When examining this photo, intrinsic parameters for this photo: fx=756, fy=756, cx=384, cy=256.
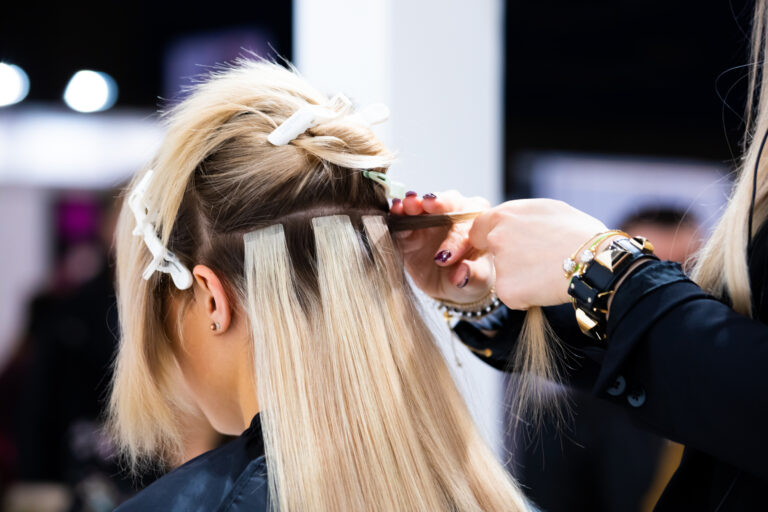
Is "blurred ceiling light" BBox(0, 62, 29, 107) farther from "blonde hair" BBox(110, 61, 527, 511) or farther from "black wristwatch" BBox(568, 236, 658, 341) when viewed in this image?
"black wristwatch" BBox(568, 236, 658, 341)

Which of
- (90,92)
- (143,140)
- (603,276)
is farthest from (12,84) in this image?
(603,276)

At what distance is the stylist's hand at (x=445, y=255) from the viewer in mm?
1043

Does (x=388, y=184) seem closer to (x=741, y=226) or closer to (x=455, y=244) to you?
(x=455, y=244)

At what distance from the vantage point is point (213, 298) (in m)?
0.96

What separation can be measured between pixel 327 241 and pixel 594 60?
2459 millimetres

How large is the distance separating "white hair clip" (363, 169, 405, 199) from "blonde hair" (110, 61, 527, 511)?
0.01 m

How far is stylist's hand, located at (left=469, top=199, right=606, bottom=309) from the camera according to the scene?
84 centimetres

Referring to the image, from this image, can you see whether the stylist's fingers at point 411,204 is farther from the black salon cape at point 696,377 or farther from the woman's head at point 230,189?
the black salon cape at point 696,377

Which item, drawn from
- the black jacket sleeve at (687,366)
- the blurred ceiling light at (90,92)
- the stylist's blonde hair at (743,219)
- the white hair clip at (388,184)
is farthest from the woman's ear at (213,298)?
the blurred ceiling light at (90,92)

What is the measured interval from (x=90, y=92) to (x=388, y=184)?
7.32 feet

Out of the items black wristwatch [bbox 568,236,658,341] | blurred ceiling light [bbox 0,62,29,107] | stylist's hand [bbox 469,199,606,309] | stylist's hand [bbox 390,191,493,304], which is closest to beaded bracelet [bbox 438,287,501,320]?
stylist's hand [bbox 390,191,493,304]

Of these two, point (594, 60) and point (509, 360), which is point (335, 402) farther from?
point (594, 60)

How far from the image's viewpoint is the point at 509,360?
1.15 m

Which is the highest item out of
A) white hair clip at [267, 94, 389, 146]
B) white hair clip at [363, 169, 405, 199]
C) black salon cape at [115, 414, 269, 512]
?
white hair clip at [267, 94, 389, 146]
